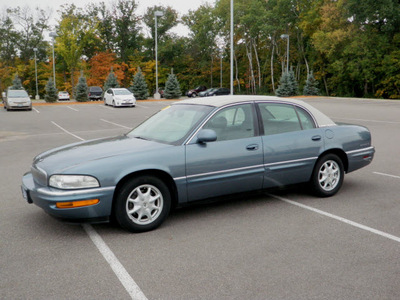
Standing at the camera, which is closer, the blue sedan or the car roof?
the blue sedan

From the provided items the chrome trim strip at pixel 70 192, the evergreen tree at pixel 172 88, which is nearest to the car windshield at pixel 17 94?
the evergreen tree at pixel 172 88

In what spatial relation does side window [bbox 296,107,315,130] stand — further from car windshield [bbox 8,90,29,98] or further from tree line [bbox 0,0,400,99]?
tree line [bbox 0,0,400,99]

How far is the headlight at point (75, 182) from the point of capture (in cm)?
440

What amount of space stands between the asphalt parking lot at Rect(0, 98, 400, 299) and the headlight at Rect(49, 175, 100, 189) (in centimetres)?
62

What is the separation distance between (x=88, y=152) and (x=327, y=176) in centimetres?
345

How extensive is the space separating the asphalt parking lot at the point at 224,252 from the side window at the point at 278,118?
1069 mm

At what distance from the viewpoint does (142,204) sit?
4695 millimetres

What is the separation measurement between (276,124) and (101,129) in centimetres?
1310

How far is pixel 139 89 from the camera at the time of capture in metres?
42.9

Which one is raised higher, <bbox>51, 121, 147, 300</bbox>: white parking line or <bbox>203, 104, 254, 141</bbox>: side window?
<bbox>203, 104, 254, 141</bbox>: side window

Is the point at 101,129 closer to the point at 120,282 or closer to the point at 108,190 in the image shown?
the point at 108,190

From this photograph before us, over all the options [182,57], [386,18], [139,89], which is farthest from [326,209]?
[182,57]

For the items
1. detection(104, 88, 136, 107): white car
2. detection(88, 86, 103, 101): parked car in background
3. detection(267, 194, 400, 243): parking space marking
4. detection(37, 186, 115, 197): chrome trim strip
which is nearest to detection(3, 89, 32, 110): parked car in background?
detection(104, 88, 136, 107): white car

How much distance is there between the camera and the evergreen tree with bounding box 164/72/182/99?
Answer: 43.6 meters
